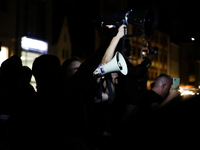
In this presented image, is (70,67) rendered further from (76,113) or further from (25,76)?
(76,113)

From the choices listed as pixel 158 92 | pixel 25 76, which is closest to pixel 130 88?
pixel 158 92

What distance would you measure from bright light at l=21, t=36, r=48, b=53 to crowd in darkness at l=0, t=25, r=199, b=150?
10331mm

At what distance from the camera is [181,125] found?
3.59 feet

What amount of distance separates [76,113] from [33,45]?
12683 millimetres

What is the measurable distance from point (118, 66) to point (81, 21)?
2630 centimetres

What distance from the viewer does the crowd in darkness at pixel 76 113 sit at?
1.12 meters

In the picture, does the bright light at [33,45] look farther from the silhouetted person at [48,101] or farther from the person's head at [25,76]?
the silhouetted person at [48,101]

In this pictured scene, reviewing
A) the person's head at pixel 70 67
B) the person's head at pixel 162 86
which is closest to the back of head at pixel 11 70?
the person's head at pixel 70 67

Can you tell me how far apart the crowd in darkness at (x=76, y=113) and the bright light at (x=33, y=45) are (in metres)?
10.3

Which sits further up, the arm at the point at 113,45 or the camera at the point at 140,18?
the camera at the point at 140,18

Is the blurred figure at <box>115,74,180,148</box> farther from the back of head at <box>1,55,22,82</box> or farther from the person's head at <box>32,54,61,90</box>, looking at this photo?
the back of head at <box>1,55,22,82</box>

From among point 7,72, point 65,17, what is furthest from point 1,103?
point 65,17

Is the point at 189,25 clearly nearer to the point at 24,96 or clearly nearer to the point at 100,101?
the point at 100,101

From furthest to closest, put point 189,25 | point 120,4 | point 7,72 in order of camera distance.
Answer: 1. point 120,4
2. point 189,25
3. point 7,72
